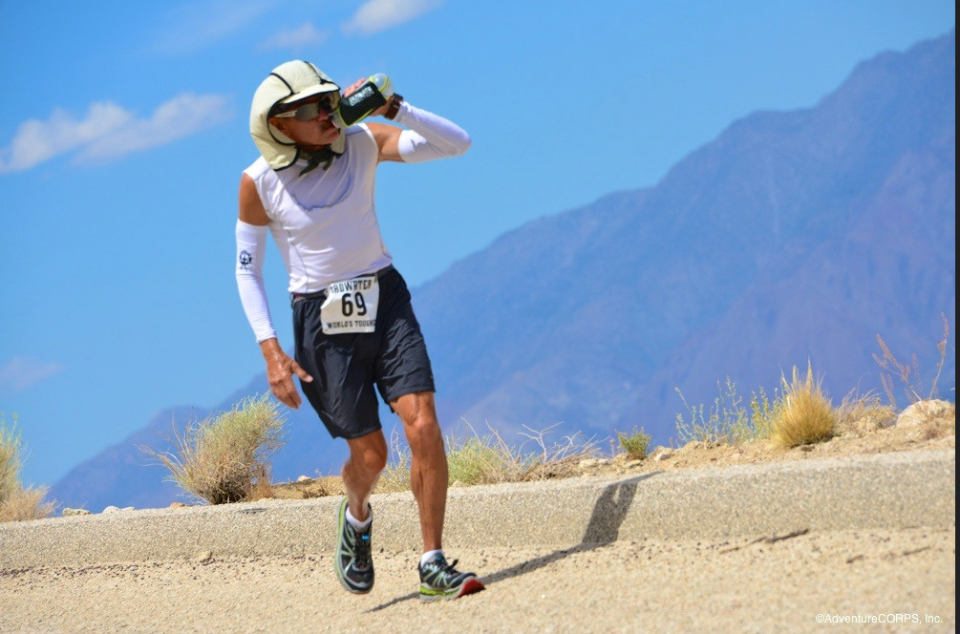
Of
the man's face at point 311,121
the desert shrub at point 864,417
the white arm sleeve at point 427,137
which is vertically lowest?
the desert shrub at point 864,417

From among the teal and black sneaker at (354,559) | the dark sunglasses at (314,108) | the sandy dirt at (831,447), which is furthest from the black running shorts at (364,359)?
the sandy dirt at (831,447)

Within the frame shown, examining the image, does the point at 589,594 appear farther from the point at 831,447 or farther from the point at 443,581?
the point at 831,447

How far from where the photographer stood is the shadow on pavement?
628cm

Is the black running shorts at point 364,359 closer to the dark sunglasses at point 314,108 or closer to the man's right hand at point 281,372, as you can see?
the man's right hand at point 281,372

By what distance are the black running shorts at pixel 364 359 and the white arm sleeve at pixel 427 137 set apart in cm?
58

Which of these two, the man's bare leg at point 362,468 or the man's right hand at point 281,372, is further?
the man's bare leg at point 362,468

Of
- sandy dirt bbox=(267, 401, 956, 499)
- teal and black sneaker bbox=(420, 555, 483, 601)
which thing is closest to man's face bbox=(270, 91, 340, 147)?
teal and black sneaker bbox=(420, 555, 483, 601)

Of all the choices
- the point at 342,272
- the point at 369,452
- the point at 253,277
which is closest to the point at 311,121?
the point at 342,272

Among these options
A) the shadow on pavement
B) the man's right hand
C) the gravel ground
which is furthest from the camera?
the shadow on pavement

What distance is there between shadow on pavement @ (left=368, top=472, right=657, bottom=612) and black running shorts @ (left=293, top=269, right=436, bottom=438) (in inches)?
41.0

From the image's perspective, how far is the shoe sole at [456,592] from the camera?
5.75 m

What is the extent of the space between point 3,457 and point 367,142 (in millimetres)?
7218

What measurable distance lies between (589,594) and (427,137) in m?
2.20

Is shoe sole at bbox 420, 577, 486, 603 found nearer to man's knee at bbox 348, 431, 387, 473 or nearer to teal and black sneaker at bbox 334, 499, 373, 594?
teal and black sneaker at bbox 334, 499, 373, 594
